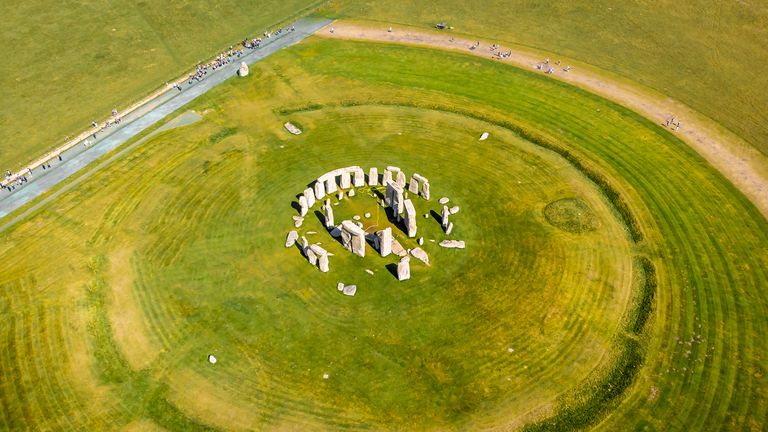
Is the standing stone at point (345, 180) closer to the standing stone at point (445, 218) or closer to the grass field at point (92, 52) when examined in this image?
the standing stone at point (445, 218)

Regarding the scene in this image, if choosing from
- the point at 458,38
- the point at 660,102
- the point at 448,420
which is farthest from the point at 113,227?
the point at 660,102

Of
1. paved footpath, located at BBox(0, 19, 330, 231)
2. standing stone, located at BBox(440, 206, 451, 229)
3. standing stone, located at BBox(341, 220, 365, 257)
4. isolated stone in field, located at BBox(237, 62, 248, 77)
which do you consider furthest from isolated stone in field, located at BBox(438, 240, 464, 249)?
isolated stone in field, located at BBox(237, 62, 248, 77)

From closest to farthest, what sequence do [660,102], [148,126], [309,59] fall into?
[148,126]
[660,102]
[309,59]

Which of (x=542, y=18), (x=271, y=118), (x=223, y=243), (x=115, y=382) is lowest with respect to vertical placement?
(x=115, y=382)

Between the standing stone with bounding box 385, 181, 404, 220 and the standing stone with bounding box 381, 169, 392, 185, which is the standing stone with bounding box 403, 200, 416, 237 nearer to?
the standing stone with bounding box 385, 181, 404, 220

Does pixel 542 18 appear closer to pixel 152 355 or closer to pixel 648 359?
pixel 648 359
